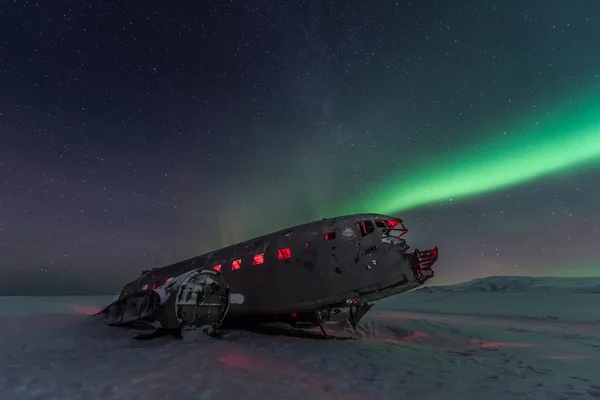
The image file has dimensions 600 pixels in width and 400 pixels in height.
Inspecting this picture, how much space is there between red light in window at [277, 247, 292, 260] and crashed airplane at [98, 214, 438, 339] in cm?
5

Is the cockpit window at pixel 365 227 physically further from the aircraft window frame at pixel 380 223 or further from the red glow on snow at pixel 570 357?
the red glow on snow at pixel 570 357

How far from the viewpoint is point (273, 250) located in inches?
704

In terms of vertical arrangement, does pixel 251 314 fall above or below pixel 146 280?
below

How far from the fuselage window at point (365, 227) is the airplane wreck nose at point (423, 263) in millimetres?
2050

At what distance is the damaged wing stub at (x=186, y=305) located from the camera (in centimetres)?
1441

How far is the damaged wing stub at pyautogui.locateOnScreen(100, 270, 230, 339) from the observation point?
14406mm

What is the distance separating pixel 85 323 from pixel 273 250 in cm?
1135

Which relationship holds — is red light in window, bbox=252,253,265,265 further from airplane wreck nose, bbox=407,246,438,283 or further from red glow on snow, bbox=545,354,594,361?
red glow on snow, bbox=545,354,594,361

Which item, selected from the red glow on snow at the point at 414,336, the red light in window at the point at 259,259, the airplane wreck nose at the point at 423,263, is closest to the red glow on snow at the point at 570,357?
the airplane wreck nose at the point at 423,263

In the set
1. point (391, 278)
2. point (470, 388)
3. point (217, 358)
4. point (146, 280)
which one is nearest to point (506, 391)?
point (470, 388)

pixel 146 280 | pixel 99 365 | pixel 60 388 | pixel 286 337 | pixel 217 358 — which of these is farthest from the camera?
pixel 146 280

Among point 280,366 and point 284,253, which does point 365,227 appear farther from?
point 280,366

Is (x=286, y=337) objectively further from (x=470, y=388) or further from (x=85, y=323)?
(x=85, y=323)

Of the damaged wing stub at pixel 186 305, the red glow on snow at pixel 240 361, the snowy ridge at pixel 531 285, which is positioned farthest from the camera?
the snowy ridge at pixel 531 285
